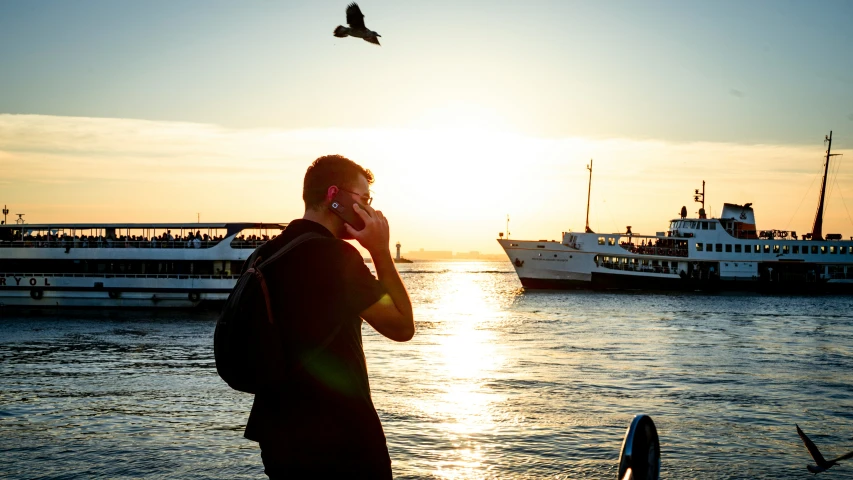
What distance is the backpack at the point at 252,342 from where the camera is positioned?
2.77 m

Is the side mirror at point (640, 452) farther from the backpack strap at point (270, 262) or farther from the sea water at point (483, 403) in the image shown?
the sea water at point (483, 403)

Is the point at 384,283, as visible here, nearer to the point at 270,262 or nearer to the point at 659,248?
the point at 270,262

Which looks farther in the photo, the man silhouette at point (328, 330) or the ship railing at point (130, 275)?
the ship railing at point (130, 275)

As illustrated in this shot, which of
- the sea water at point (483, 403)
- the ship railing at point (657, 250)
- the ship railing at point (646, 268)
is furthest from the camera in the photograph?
the ship railing at point (646, 268)

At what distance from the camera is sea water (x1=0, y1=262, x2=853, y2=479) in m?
11.6

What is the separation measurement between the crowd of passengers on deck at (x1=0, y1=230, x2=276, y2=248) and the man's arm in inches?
1726

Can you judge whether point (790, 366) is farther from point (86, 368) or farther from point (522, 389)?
point (86, 368)

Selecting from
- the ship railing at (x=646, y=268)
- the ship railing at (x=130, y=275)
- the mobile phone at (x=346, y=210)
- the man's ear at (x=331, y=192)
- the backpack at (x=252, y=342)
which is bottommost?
the ship railing at (x=130, y=275)

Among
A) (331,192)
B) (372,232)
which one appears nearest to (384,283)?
(372,232)

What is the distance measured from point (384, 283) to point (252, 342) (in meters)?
0.54

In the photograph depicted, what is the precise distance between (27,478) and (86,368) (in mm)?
13522

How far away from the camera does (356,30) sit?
8.70 meters

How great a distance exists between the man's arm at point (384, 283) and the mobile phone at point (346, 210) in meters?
0.02

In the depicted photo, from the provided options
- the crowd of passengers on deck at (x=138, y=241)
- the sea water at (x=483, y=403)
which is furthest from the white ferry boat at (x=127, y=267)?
the sea water at (x=483, y=403)
